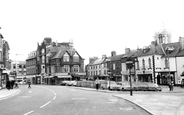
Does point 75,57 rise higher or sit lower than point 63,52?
lower

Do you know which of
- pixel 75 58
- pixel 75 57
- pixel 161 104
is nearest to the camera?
pixel 161 104

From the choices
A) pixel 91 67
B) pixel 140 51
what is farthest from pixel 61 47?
pixel 140 51

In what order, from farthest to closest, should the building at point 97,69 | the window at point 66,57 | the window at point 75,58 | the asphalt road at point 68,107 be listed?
the window at point 75,58
the building at point 97,69
the window at point 66,57
the asphalt road at point 68,107

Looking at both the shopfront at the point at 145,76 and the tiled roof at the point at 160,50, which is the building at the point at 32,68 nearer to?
the shopfront at the point at 145,76

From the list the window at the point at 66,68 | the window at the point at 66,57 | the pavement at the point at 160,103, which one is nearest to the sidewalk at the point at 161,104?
the pavement at the point at 160,103

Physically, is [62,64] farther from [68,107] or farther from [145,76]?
[68,107]

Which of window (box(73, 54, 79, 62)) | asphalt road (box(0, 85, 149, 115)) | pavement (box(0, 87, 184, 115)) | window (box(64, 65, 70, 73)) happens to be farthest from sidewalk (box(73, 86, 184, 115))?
window (box(73, 54, 79, 62))

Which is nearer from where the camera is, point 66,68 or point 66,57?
point 66,57

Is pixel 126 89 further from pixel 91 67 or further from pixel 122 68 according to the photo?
pixel 91 67

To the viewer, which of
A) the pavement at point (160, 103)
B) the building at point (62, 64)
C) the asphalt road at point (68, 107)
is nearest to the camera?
the asphalt road at point (68, 107)

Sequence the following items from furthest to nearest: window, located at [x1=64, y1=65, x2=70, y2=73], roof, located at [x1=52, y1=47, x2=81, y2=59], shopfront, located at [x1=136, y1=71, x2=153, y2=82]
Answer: window, located at [x1=64, y1=65, x2=70, y2=73]
roof, located at [x1=52, y1=47, x2=81, y2=59]
shopfront, located at [x1=136, y1=71, x2=153, y2=82]

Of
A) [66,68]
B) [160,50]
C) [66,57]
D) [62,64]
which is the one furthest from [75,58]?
[160,50]

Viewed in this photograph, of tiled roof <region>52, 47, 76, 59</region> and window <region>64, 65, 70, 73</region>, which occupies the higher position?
tiled roof <region>52, 47, 76, 59</region>

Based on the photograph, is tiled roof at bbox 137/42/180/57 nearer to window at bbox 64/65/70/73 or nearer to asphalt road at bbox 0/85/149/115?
window at bbox 64/65/70/73
